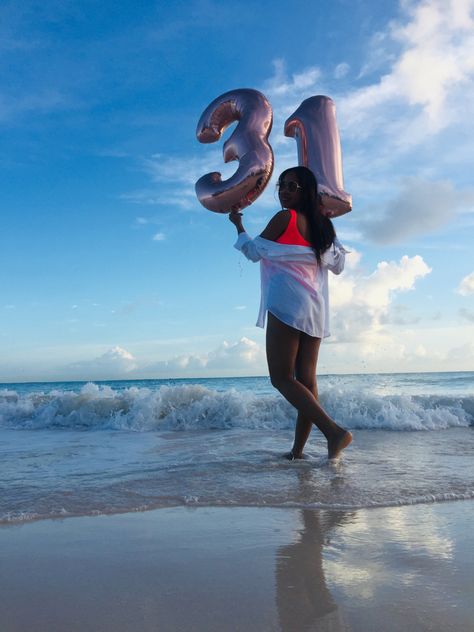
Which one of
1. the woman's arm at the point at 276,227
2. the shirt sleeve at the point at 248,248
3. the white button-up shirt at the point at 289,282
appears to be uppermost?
the woman's arm at the point at 276,227

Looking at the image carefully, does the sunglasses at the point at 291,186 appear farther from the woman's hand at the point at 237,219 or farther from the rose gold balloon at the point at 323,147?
the woman's hand at the point at 237,219

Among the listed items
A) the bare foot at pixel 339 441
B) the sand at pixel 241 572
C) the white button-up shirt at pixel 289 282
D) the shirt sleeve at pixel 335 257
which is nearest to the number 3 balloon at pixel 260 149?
the shirt sleeve at pixel 335 257

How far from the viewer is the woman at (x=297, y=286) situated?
12.2ft

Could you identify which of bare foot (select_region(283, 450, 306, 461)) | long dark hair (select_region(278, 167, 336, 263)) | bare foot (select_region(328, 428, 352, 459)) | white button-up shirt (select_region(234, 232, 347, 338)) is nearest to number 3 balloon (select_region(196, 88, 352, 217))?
long dark hair (select_region(278, 167, 336, 263))

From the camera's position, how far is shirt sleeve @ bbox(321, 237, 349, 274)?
3.90 metres

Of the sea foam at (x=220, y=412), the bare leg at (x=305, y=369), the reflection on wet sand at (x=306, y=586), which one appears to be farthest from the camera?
the sea foam at (x=220, y=412)

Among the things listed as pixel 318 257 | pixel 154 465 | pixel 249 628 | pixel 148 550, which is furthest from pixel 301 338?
pixel 249 628

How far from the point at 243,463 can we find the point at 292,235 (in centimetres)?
163

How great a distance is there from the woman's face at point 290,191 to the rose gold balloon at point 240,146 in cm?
26

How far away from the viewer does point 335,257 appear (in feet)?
13.0

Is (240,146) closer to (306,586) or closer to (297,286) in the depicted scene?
(297,286)

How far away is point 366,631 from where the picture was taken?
1.31 m

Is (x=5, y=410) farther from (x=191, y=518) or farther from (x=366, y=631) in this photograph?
(x=366, y=631)

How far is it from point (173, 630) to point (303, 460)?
2.69 metres
